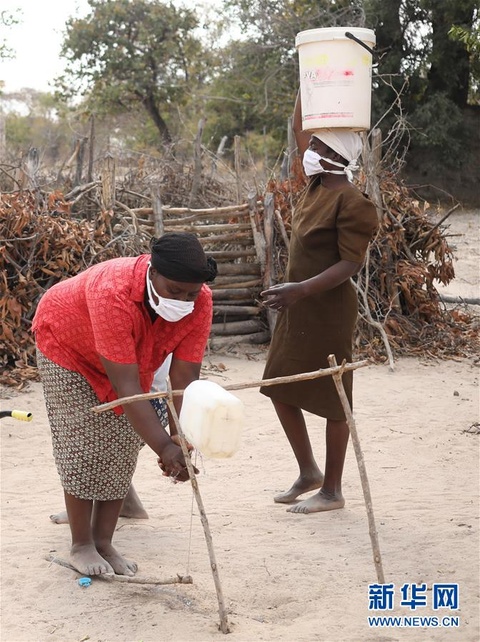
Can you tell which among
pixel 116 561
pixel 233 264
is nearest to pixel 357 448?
pixel 116 561

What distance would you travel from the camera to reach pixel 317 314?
380 centimetres

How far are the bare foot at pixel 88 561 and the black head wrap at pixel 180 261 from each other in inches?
45.3

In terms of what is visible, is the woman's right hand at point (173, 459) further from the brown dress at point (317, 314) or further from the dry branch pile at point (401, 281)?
the dry branch pile at point (401, 281)

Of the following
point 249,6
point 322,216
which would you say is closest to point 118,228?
point 322,216

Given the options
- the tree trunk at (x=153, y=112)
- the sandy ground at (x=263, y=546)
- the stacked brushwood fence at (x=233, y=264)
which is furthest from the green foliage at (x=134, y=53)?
the sandy ground at (x=263, y=546)

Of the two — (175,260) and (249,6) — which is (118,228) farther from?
(249,6)

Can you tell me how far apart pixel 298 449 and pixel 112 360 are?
4.90ft

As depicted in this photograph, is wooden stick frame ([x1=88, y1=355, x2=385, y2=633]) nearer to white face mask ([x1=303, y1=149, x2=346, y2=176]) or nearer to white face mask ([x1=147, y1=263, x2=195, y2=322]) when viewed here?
white face mask ([x1=147, y1=263, x2=195, y2=322])

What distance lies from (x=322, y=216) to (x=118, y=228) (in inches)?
156

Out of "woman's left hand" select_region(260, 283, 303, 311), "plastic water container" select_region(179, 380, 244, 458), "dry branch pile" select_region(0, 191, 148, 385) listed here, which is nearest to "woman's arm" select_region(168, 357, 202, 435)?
"plastic water container" select_region(179, 380, 244, 458)

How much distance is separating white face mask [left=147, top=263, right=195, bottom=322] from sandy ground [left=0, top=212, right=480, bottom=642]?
38.8 inches

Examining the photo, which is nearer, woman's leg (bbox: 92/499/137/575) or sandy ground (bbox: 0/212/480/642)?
sandy ground (bbox: 0/212/480/642)

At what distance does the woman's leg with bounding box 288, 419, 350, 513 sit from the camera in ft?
12.7

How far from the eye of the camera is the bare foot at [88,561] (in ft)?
10.4
